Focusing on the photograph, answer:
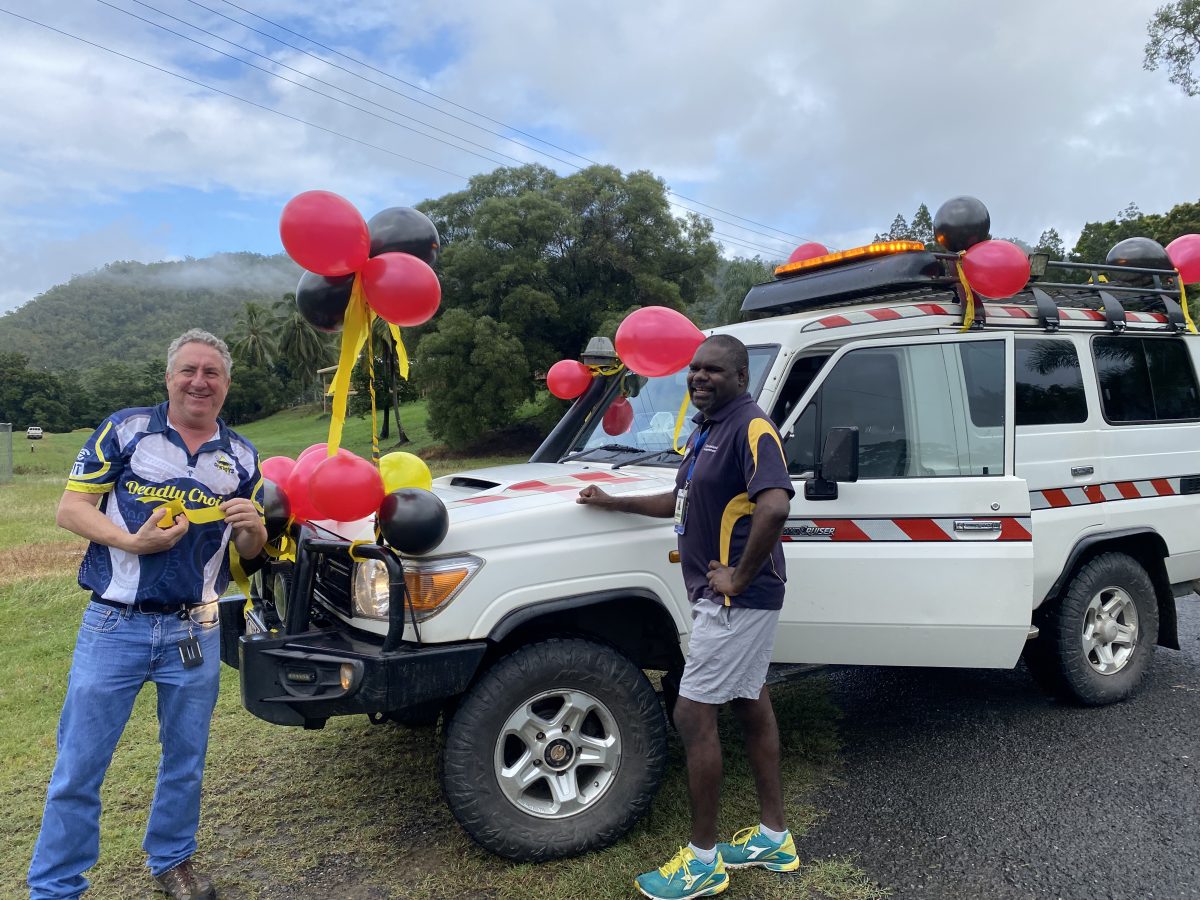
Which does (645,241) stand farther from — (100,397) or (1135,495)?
(100,397)

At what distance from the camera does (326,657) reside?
9.48 feet

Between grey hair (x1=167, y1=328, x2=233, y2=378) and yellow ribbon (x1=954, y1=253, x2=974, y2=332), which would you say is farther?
yellow ribbon (x1=954, y1=253, x2=974, y2=332)

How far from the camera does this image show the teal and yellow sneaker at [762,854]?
309 centimetres

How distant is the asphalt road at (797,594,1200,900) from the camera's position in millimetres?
3086

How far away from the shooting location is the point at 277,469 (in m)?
3.62

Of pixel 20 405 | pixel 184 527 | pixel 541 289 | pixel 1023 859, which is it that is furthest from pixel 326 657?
pixel 20 405

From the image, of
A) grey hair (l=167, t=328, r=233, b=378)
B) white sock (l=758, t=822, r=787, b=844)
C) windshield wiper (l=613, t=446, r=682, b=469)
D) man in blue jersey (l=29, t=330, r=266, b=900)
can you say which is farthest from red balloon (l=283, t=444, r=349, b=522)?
white sock (l=758, t=822, r=787, b=844)

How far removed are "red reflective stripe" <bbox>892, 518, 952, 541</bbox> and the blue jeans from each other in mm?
2873

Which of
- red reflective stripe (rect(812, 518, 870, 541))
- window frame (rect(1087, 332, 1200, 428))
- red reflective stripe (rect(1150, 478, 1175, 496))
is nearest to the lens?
red reflective stripe (rect(812, 518, 870, 541))

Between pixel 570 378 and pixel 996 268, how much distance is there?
2284 mm

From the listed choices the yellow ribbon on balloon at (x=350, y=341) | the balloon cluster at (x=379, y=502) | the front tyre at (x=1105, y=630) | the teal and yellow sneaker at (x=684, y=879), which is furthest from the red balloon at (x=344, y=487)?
the front tyre at (x=1105, y=630)

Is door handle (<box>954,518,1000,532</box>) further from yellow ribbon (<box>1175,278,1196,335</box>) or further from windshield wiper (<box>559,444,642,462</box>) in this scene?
yellow ribbon (<box>1175,278,1196,335</box>)

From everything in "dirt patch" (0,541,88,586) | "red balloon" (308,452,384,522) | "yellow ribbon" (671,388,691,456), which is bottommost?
"dirt patch" (0,541,88,586)

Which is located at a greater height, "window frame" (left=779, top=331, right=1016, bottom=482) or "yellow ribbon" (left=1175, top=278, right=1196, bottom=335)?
"yellow ribbon" (left=1175, top=278, right=1196, bottom=335)
